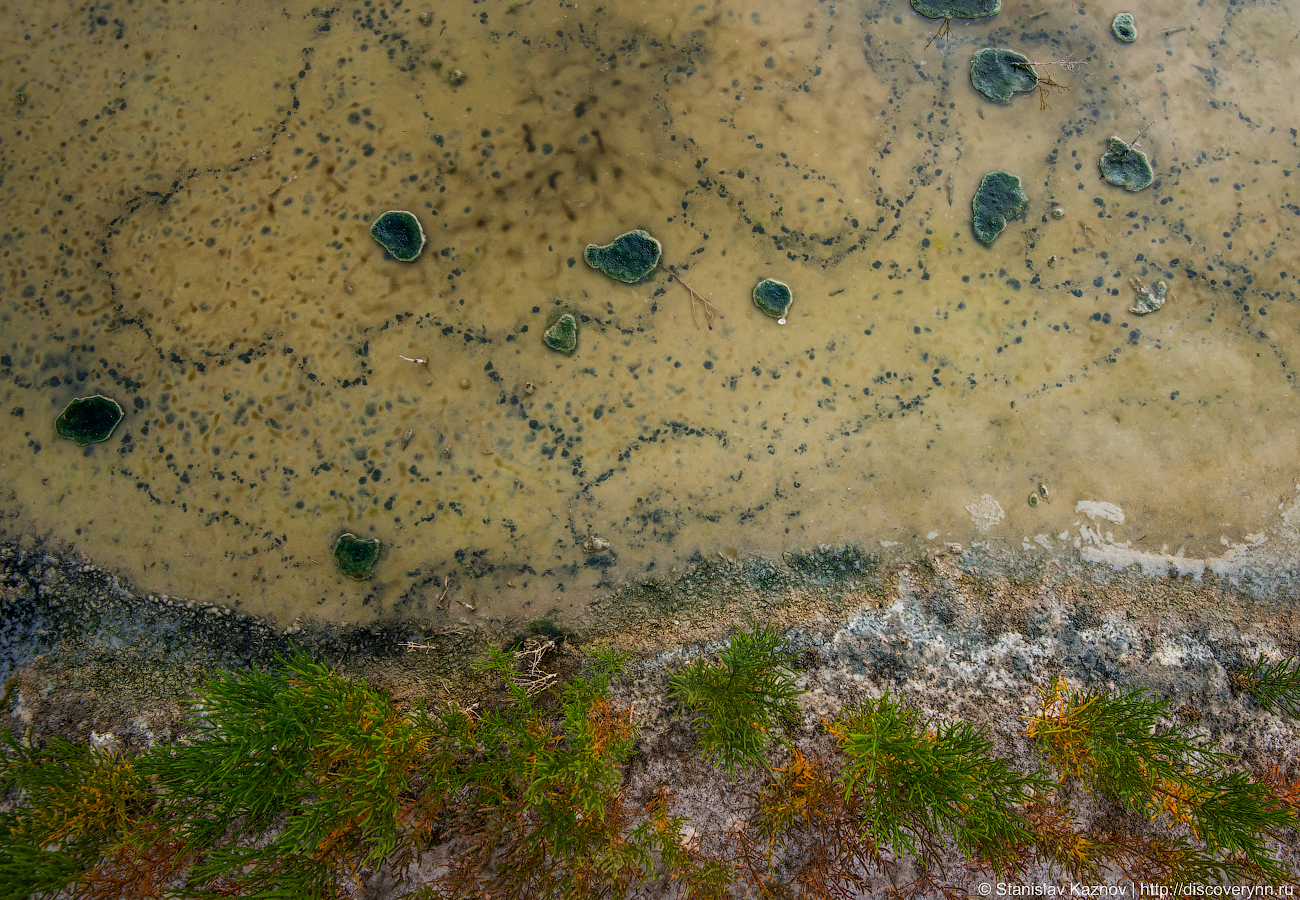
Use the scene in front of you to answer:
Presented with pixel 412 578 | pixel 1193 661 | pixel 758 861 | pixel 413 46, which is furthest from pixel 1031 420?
pixel 413 46

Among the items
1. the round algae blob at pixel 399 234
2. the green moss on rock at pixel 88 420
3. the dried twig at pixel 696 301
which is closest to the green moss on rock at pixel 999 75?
the dried twig at pixel 696 301

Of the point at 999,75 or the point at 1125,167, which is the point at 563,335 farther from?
the point at 1125,167

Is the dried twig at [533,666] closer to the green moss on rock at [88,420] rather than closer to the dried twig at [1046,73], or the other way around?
the green moss on rock at [88,420]

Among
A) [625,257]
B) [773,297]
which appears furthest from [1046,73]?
[625,257]

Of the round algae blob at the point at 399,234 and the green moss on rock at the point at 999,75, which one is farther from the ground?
the green moss on rock at the point at 999,75

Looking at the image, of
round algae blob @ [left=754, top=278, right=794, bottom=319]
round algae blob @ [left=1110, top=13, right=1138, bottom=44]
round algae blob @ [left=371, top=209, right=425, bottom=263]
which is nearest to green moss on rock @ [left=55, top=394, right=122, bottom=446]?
round algae blob @ [left=371, top=209, right=425, bottom=263]

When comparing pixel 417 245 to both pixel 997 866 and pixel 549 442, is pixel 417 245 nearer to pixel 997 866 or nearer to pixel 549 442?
pixel 549 442
